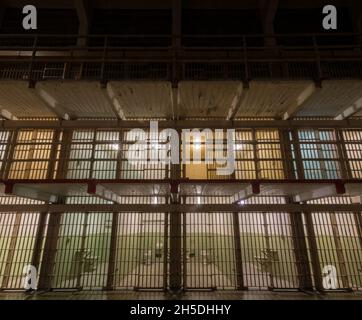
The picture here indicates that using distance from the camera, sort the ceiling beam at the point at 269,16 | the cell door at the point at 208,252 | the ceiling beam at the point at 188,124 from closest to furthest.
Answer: the cell door at the point at 208,252, the ceiling beam at the point at 188,124, the ceiling beam at the point at 269,16

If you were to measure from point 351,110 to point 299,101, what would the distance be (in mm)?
1482

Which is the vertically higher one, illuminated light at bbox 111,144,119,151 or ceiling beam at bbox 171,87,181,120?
ceiling beam at bbox 171,87,181,120

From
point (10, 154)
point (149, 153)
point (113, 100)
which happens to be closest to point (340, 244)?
point (149, 153)

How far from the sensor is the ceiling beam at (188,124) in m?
5.66

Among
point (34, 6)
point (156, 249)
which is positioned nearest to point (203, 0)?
point (34, 6)

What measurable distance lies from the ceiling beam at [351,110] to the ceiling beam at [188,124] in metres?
0.18

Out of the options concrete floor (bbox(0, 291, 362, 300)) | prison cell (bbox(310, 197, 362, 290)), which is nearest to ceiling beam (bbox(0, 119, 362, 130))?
prison cell (bbox(310, 197, 362, 290))

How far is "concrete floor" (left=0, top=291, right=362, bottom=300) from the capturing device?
4.53 m

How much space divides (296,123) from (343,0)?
4.22 m

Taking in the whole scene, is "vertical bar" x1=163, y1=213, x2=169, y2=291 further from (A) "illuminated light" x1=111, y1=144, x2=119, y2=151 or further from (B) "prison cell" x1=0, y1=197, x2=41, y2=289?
(B) "prison cell" x1=0, y1=197, x2=41, y2=289

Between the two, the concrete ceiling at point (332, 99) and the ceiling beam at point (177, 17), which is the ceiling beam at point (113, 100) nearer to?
the ceiling beam at point (177, 17)

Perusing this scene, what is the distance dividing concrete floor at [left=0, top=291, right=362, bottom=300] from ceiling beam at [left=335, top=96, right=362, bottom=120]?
13.1ft

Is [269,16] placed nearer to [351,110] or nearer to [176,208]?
[351,110]

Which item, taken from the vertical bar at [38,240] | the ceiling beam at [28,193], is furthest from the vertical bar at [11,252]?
the ceiling beam at [28,193]
